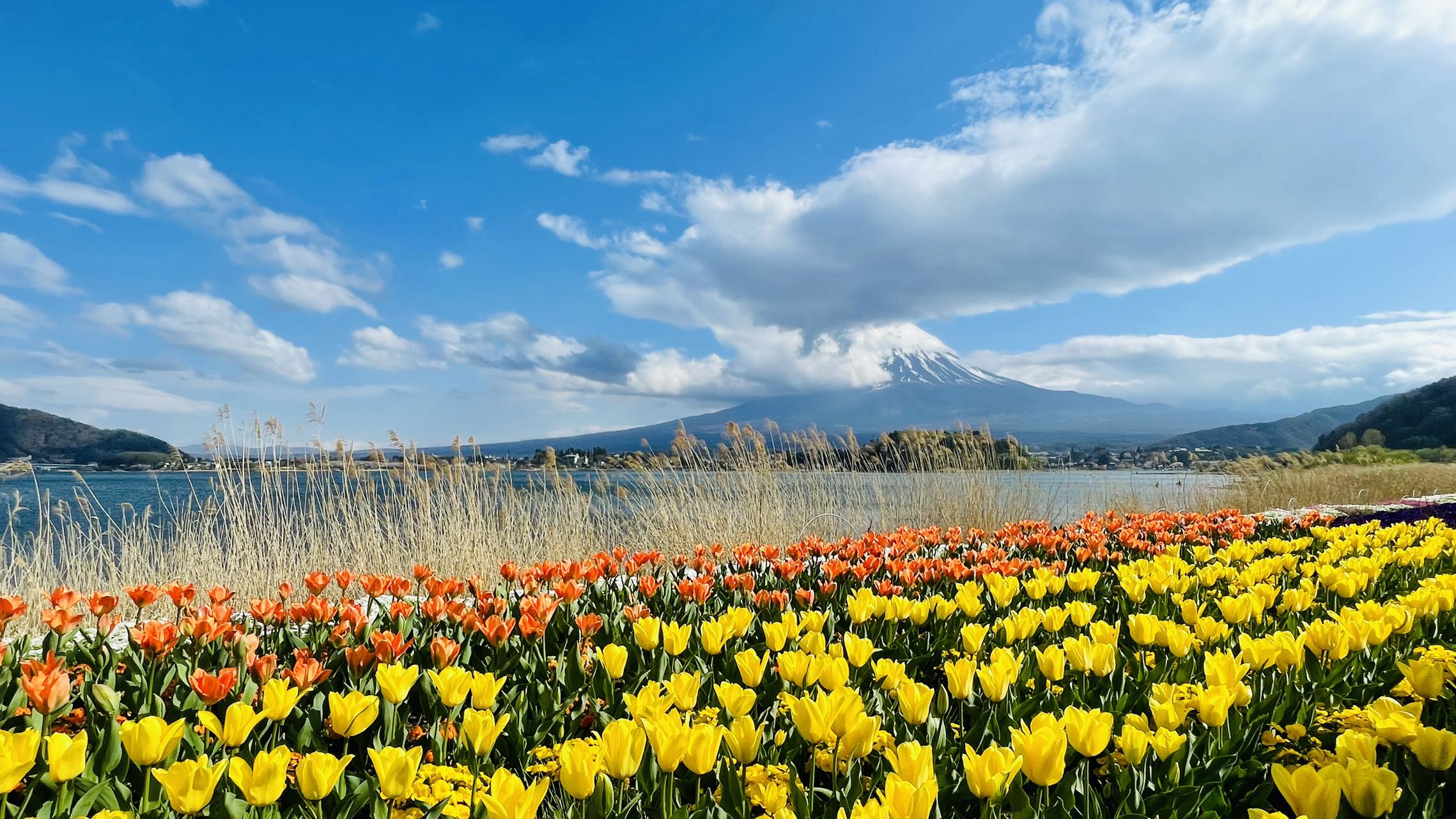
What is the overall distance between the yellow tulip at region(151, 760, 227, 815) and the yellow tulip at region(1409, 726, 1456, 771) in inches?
71.0

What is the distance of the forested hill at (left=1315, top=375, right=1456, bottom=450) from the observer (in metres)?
34.7

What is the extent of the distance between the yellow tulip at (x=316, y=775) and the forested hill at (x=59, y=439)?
154 feet

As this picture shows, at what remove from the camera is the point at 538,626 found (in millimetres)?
2090

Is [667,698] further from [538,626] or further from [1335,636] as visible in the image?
[1335,636]

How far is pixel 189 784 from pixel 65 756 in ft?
1.03

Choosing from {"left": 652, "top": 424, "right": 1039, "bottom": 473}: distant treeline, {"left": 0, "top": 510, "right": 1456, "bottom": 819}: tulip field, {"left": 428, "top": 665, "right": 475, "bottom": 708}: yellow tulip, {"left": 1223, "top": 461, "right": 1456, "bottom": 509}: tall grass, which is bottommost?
{"left": 1223, "top": 461, "right": 1456, "bottom": 509}: tall grass

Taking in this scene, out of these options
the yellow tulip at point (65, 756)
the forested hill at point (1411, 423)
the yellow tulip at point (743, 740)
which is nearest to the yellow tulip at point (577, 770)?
the yellow tulip at point (743, 740)

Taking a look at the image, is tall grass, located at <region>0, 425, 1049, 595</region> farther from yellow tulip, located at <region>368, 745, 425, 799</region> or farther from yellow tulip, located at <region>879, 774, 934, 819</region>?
yellow tulip, located at <region>879, 774, 934, 819</region>

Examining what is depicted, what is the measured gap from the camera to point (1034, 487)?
9414mm

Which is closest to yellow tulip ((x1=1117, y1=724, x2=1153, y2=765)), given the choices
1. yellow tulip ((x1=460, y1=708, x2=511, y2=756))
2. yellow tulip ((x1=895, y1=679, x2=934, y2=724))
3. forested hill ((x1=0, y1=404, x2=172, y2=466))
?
yellow tulip ((x1=895, y1=679, x2=934, y2=724))

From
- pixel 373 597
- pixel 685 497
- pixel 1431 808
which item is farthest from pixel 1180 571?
pixel 685 497

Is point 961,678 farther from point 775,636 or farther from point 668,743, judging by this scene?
point 668,743

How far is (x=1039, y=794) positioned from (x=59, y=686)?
5.97 feet

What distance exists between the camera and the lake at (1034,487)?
268 inches
